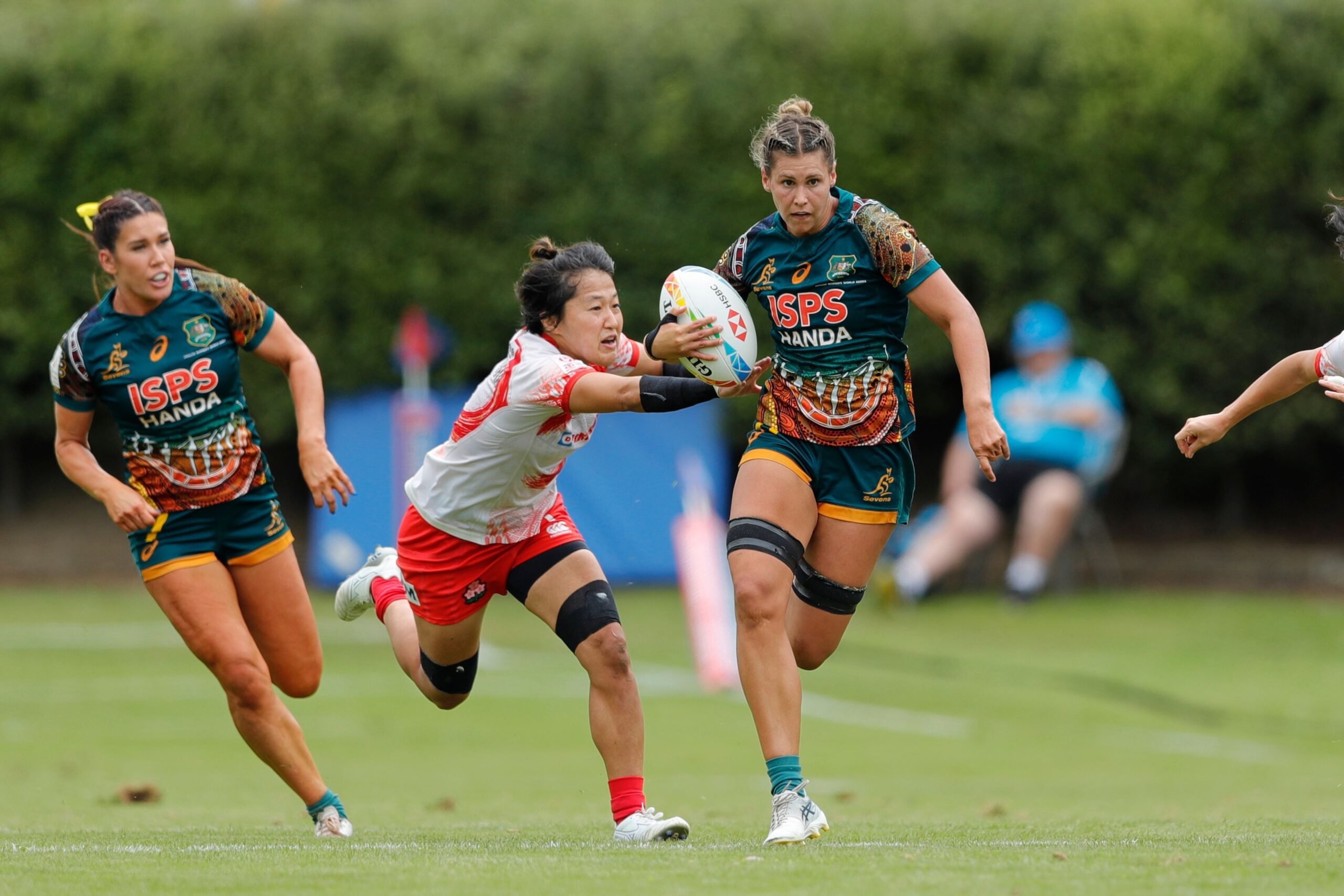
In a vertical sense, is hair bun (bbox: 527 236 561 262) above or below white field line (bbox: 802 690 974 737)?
above

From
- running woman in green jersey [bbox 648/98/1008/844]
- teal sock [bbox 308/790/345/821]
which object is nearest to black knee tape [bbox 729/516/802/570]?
running woman in green jersey [bbox 648/98/1008/844]

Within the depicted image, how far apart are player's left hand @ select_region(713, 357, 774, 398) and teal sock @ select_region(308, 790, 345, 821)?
2.45m

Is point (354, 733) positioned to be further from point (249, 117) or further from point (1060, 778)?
point (249, 117)

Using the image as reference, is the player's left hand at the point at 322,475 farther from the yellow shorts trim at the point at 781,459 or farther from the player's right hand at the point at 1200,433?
the player's right hand at the point at 1200,433

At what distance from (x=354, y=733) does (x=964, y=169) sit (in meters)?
9.02

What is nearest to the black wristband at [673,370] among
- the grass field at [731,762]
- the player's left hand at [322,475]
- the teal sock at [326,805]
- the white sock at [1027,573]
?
the player's left hand at [322,475]

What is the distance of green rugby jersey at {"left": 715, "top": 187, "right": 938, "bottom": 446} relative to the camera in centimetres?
634

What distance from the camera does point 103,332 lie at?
6.72 metres

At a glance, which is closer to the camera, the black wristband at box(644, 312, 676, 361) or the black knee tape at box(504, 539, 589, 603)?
the black wristband at box(644, 312, 676, 361)

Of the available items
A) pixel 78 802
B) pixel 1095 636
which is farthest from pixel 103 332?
pixel 1095 636

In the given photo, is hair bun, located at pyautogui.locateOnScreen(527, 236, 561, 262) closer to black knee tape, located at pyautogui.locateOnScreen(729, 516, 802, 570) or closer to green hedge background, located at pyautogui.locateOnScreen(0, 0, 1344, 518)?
black knee tape, located at pyautogui.locateOnScreen(729, 516, 802, 570)

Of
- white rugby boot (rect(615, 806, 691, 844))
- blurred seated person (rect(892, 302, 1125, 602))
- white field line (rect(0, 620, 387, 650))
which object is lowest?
white field line (rect(0, 620, 387, 650))

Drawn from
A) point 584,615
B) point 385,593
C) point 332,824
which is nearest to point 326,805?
point 332,824

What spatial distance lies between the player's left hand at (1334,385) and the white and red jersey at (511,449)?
2.53m
